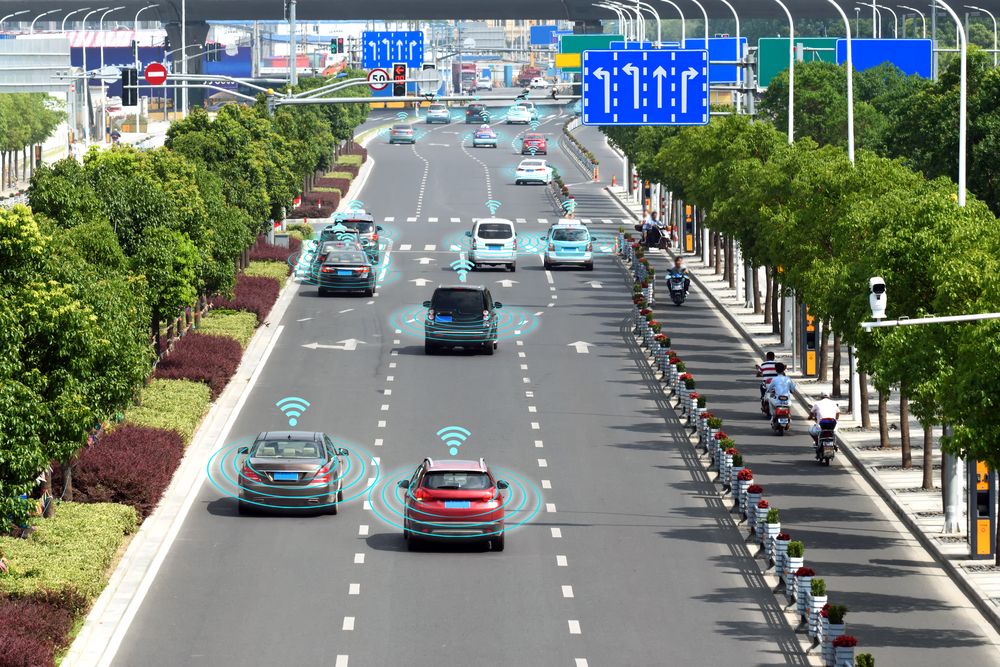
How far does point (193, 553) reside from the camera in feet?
105

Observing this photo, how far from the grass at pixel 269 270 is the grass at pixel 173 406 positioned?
20.4 m

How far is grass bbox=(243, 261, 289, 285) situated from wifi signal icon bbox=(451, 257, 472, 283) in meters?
6.28

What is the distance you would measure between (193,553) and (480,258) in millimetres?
40930

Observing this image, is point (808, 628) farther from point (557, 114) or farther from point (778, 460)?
point (557, 114)

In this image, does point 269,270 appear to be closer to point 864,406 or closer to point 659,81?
point 659,81

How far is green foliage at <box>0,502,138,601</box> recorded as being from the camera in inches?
1061

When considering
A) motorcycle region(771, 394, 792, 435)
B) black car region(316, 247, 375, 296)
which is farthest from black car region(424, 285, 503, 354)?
black car region(316, 247, 375, 296)

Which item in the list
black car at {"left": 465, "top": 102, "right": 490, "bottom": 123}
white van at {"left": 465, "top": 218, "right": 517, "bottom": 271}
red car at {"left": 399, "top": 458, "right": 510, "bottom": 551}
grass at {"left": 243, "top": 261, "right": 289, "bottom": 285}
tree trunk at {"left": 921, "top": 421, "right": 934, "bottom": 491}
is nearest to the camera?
red car at {"left": 399, "top": 458, "right": 510, "bottom": 551}

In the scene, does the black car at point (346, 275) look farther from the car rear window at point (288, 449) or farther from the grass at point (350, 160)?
the grass at point (350, 160)

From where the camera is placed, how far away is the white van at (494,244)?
7156 cm

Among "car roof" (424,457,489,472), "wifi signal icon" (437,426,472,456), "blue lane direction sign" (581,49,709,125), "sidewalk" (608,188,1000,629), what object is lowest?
"sidewalk" (608,188,1000,629)

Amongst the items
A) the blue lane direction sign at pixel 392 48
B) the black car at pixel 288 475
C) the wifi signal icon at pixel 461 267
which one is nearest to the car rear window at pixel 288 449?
the black car at pixel 288 475

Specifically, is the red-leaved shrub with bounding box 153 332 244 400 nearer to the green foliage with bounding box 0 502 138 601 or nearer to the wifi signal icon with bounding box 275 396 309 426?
the wifi signal icon with bounding box 275 396 309 426

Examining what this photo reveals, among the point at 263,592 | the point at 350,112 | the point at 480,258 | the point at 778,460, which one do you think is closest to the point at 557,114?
the point at 350,112
